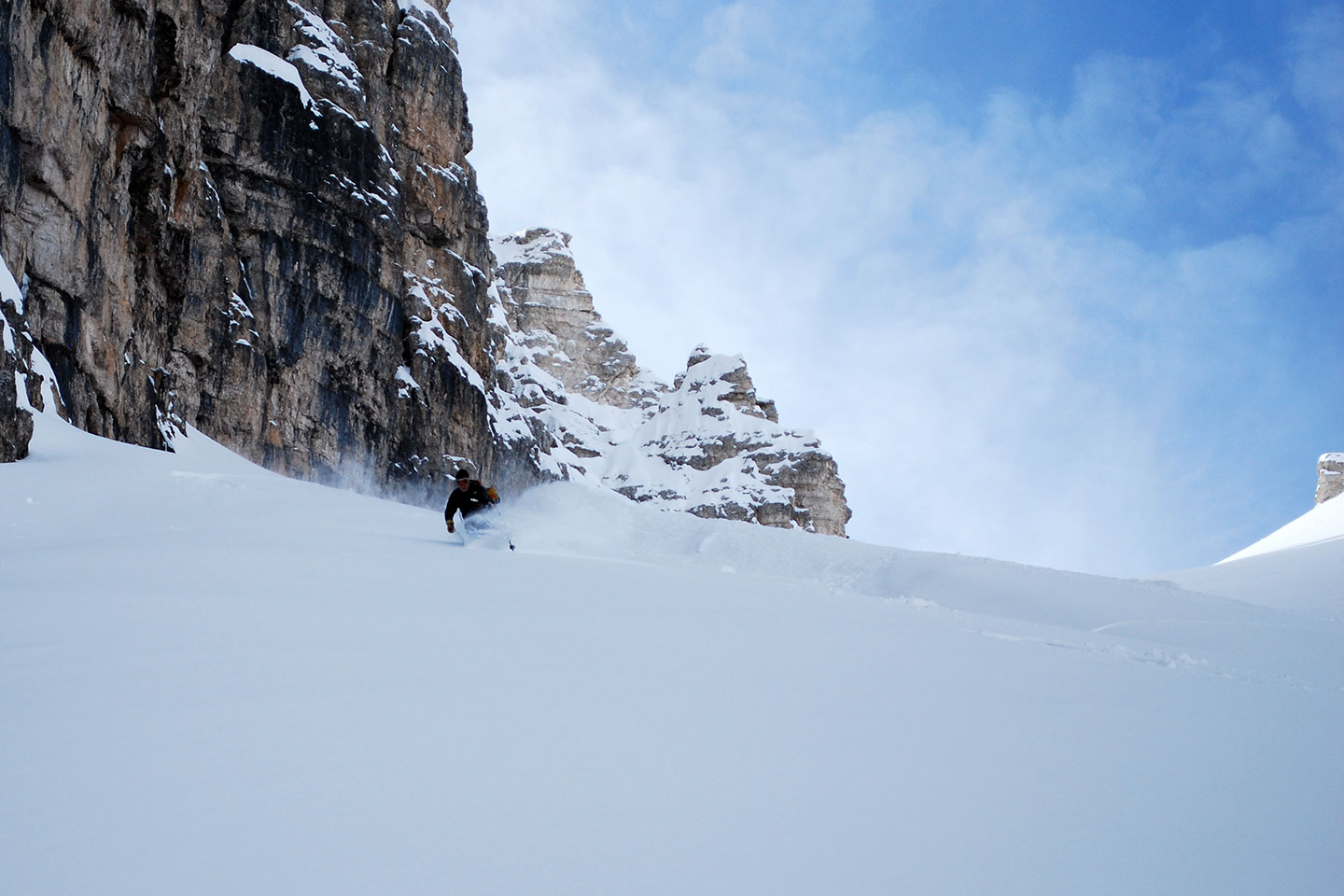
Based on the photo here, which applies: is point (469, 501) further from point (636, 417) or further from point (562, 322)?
point (562, 322)

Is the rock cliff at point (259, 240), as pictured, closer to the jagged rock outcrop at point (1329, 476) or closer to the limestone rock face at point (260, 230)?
the limestone rock face at point (260, 230)

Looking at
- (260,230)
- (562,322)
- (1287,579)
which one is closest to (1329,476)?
(1287,579)

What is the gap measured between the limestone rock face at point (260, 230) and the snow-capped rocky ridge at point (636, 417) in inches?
599

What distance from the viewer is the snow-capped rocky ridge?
9506 centimetres

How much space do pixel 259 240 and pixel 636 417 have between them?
111569 mm

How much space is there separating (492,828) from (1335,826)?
2922 mm

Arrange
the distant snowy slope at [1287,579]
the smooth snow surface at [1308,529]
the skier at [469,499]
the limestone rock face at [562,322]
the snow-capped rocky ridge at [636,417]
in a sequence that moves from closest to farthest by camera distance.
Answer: the skier at [469,499]
the distant snowy slope at [1287,579]
the smooth snow surface at [1308,529]
the snow-capped rocky ridge at [636,417]
the limestone rock face at [562,322]

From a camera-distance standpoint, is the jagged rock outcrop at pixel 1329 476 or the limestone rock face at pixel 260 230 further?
the jagged rock outcrop at pixel 1329 476

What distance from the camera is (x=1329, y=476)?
81125 millimetres

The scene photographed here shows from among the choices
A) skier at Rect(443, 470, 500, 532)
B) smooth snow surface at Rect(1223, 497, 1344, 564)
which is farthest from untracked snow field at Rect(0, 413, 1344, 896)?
smooth snow surface at Rect(1223, 497, 1344, 564)

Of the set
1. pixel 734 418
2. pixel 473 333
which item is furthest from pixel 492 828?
pixel 734 418

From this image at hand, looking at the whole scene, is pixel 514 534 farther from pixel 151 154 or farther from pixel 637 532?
pixel 151 154

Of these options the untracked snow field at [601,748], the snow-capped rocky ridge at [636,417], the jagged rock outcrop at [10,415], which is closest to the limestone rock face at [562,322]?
the snow-capped rocky ridge at [636,417]

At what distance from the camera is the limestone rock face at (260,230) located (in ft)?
63.3
